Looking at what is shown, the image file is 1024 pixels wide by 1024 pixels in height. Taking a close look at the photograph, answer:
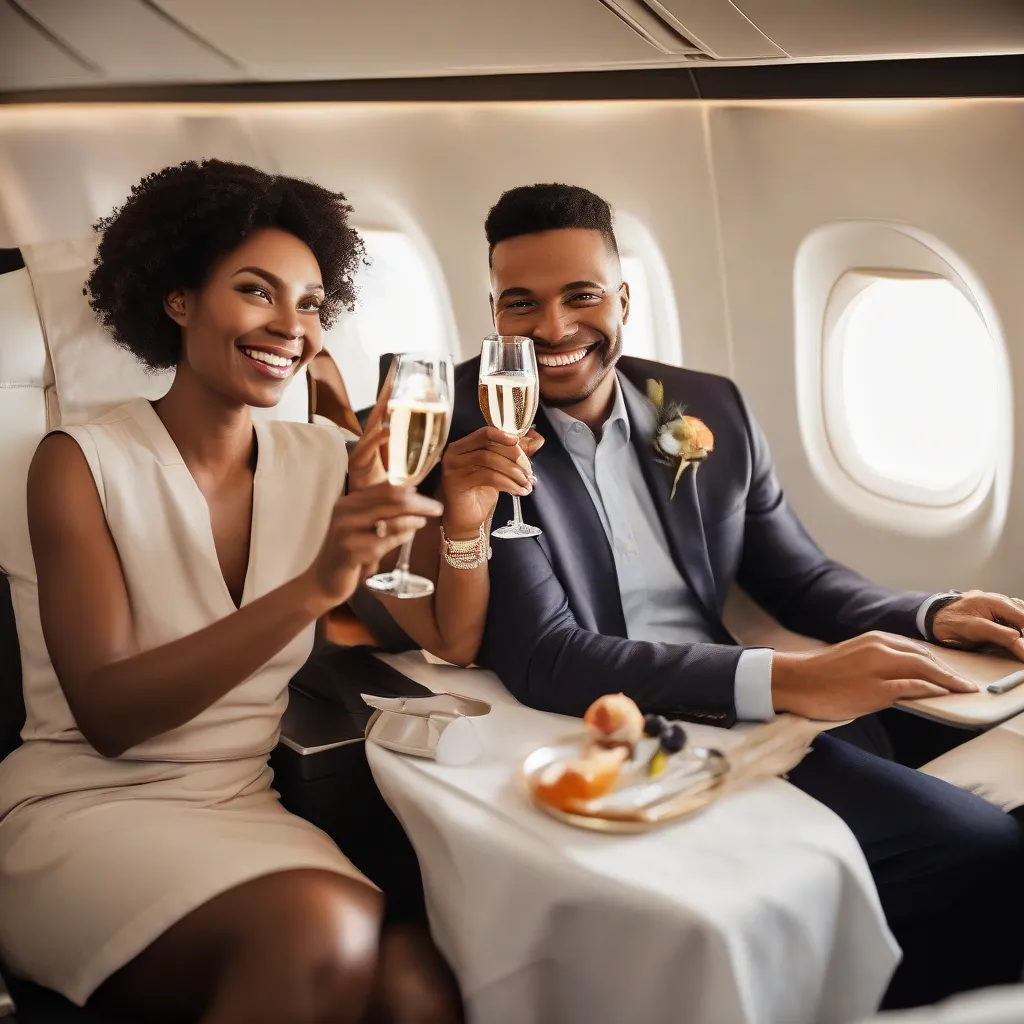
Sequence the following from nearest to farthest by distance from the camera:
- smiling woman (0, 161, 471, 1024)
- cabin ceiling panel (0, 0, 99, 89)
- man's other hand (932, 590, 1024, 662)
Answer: smiling woman (0, 161, 471, 1024), man's other hand (932, 590, 1024, 662), cabin ceiling panel (0, 0, 99, 89)

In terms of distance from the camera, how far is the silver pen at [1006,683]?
63.6 inches

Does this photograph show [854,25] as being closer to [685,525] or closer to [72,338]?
[685,525]

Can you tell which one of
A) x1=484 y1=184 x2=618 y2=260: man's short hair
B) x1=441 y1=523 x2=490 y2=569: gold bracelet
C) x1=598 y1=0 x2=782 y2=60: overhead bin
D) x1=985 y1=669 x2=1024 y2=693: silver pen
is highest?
x1=598 y1=0 x2=782 y2=60: overhead bin

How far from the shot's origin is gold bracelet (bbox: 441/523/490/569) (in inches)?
72.9

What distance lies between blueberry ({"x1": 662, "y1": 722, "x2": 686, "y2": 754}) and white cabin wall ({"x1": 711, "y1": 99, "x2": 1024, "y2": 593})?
1436 millimetres

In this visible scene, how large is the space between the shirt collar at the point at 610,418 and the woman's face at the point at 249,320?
1.74 ft

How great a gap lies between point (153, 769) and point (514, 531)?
2.24 feet

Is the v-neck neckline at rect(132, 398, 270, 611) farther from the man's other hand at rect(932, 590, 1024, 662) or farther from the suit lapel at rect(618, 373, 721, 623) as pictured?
the man's other hand at rect(932, 590, 1024, 662)

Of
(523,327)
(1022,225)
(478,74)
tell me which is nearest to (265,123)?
(478,74)

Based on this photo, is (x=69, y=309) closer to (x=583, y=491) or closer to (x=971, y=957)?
(x=583, y=491)

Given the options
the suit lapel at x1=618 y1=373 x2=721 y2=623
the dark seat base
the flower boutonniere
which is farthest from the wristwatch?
the dark seat base

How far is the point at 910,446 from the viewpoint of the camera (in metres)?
2.73

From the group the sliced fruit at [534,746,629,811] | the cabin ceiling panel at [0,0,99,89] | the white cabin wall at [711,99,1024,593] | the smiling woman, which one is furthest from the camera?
the white cabin wall at [711,99,1024,593]

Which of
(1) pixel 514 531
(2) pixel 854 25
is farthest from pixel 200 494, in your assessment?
(2) pixel 854 25
